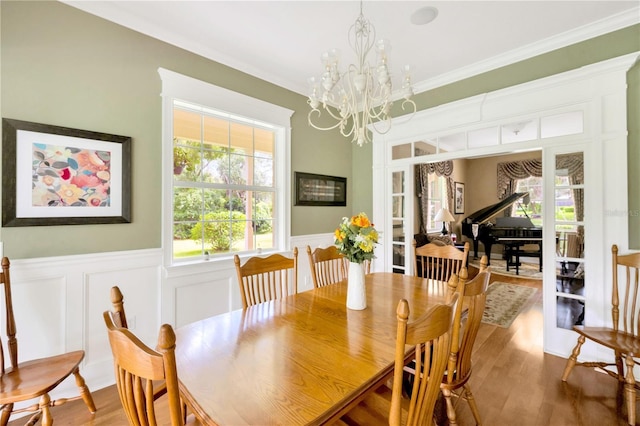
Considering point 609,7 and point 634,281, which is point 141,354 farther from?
point 609,7

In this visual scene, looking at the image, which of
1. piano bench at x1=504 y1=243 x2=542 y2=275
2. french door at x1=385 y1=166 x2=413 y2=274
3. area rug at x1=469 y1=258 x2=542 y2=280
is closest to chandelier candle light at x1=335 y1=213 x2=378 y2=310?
french door at x1=385 y1=166 x2=413 y2=274

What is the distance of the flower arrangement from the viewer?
167 cm

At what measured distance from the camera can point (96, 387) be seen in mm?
2225

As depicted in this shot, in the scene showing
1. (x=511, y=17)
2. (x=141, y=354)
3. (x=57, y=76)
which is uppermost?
(x=511, y=17)

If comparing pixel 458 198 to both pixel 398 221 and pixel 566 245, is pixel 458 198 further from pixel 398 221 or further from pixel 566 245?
pixel 566 245

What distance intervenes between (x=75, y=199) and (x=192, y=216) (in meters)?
0.91

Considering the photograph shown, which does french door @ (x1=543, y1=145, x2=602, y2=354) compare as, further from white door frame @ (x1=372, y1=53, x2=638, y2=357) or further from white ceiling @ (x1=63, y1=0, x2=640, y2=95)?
white ceiling @ (x1=63, y1=0, x2=640, y2=95)

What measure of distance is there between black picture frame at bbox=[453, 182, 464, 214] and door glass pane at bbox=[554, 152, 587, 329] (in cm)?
509

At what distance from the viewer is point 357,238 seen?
166 centimetres

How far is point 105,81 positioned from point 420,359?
289 cm

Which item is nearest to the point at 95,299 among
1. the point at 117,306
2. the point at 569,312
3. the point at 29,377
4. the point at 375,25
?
the point at 29,377

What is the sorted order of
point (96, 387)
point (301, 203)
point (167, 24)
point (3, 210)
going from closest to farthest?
point (3, 210)
point (96, 387)
point (167, 24)
point (301, 203)

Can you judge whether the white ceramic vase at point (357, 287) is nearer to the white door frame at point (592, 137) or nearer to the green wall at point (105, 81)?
the green wall at point (105, 81)

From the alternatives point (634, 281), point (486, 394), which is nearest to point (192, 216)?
point (486, 394)
